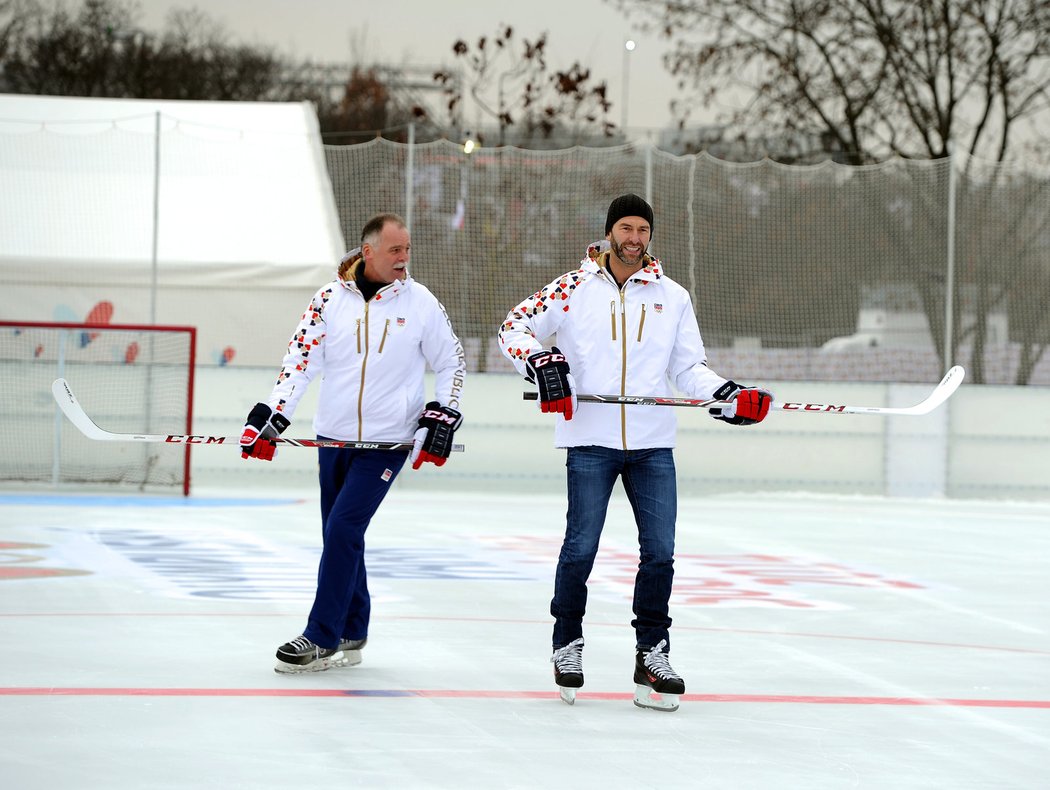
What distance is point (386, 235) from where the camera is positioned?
5262mm

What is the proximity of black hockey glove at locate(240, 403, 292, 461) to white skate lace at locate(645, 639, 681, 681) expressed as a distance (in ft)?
4.24

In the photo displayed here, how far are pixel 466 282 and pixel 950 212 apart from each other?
4198 millimetres

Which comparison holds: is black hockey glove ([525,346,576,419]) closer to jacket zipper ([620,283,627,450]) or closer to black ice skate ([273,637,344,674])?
jacket zipper ([620,283,627,450])

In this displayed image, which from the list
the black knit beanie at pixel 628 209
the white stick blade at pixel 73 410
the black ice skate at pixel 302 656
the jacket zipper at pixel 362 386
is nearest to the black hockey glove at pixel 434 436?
the jacket zipper at pixel 362 386

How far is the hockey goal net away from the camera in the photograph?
1379 cm

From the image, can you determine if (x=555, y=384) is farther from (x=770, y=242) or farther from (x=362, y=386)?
(x=770, y=242)

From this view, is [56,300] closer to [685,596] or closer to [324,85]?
[685,596]

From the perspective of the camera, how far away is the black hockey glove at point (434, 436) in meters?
5.17

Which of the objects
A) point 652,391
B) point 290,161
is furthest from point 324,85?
point 652,391

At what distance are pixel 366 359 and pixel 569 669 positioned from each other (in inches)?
47.0

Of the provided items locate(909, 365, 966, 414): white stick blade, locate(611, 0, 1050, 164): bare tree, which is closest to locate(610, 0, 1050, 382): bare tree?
locate(611, 0, 1050, 164): bare tree

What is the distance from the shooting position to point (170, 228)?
14852 mm

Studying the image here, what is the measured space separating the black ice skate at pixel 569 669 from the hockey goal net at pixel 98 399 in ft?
30.5

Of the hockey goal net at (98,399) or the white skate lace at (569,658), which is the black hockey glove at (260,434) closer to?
the white skate lace at (569,658)
